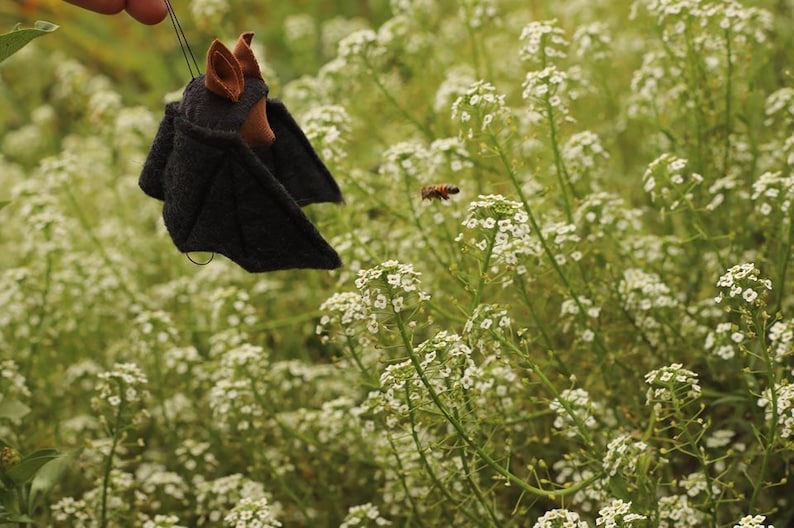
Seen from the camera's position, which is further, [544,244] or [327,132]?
[327,132]

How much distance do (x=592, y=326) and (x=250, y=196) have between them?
1096 millimetres

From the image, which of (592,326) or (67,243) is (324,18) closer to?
(67,243)

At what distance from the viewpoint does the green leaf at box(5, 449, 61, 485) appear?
2.04 meters

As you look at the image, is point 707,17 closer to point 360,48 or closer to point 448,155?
point 448,155

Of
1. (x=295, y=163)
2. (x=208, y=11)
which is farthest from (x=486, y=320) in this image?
(x=208, y=11)

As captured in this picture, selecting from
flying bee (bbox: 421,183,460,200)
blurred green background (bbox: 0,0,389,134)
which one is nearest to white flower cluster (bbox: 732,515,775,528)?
flying bee (bbox: 421,183,460,200)

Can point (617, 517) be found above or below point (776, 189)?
below

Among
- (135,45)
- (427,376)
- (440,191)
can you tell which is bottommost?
(427,376)

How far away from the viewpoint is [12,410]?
7.70 feet

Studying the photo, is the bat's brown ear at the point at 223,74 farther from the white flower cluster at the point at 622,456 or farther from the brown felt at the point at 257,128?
the white flower cluster at the point at 622,456

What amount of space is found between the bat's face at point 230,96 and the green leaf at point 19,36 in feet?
1.21

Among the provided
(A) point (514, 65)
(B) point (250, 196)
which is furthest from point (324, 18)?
(B) point (250, 196)

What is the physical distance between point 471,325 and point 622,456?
43 cm

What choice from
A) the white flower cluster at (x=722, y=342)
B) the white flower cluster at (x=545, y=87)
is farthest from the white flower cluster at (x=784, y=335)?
the white flower cluster at (x=545, y=87)
